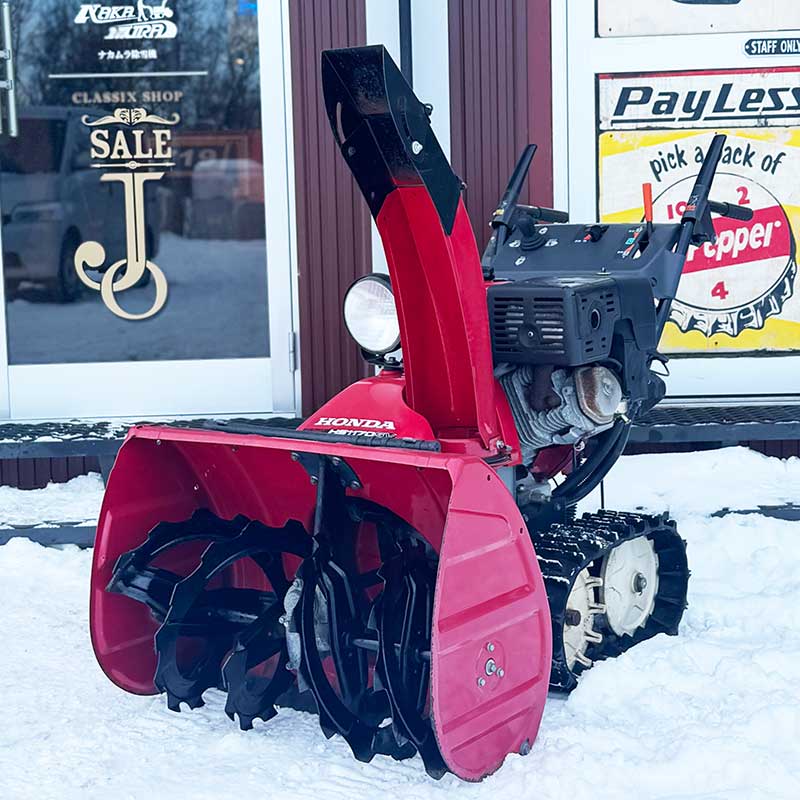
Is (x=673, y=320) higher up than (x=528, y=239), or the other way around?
(x=528, y=239)

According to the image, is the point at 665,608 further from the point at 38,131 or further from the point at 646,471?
the point at 38,131

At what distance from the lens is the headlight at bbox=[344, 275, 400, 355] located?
3582mm

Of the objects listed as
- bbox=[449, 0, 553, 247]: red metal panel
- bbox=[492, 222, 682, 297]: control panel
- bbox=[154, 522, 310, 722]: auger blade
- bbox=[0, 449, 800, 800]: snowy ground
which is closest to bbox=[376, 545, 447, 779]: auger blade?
bbox=[0, 449, 800, 800]: snowy ground

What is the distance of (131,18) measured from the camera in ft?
19.8

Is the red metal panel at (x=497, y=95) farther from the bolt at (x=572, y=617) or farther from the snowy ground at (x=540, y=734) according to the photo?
the bolt at (x=572, y=617)

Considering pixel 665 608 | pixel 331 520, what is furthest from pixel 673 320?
pixel 331 520

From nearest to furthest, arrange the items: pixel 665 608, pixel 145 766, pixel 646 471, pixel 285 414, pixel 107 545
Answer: pixel 145 766, pixel 107 545, pixel 665 608, pixel 646 471, pixel 285 414

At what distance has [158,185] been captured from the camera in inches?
241

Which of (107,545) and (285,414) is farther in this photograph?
(285,414)

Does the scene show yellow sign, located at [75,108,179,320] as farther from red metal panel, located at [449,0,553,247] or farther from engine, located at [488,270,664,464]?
engine, located at [488,270,664,464]

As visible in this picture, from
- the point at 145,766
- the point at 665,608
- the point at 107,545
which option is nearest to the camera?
the point at 145,766

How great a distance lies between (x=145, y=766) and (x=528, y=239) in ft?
6.63

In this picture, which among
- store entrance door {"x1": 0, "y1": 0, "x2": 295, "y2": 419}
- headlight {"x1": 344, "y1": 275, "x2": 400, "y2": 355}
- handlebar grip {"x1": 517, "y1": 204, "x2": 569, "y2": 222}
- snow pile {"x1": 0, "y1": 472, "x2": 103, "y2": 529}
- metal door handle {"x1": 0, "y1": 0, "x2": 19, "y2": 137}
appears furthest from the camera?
store entrance door {"x1": 0, "y1": 0, "x2": 295, "y2": 419}

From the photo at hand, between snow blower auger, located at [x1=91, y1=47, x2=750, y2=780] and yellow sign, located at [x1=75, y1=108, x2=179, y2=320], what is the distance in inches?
108
